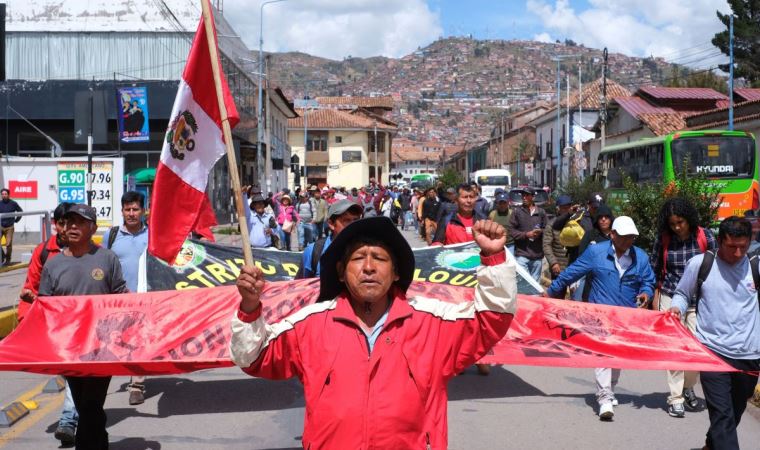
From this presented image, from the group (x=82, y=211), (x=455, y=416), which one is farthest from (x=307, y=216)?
(x=82, y=211)

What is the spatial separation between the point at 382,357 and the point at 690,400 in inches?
226

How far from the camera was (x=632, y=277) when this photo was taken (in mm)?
7391

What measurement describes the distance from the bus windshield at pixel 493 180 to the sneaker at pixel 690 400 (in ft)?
155

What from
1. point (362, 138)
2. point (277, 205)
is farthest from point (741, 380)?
point (362, 138)

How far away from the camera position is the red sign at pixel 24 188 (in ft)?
88.0

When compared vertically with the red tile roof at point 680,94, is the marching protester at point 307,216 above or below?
below

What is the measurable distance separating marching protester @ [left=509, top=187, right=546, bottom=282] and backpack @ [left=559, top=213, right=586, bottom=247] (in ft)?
1.17

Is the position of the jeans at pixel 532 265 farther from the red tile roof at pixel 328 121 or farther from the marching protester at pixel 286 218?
the red tile roof at pixel 328 121

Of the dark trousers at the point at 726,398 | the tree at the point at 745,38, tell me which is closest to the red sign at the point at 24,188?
the dark trousers at the point at 726,398

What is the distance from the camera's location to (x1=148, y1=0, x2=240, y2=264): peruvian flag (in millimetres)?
4375

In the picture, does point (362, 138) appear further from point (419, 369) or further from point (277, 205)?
point (419, 369)

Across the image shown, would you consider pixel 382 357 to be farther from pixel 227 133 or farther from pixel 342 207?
pixel 342 207

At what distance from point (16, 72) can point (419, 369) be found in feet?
136

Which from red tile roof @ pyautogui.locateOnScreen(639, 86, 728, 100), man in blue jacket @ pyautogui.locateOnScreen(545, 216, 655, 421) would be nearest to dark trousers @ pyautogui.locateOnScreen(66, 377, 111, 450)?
man in blue jacket @ pyautogui.locateOnScreen(545, 216, 655, 421)
